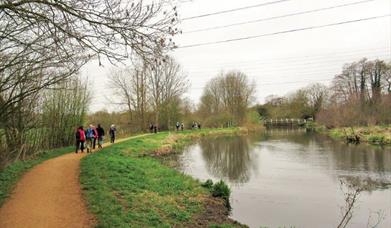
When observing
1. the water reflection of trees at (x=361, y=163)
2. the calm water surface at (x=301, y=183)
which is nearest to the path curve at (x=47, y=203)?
the calm water surface at (x=301, y=183)

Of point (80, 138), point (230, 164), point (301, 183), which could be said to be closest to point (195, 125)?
point (230, 164)

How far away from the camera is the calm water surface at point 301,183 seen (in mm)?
11266

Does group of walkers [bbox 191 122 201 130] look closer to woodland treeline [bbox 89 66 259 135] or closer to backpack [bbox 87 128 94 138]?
woodland treeline [bbox 89 66 259 135]

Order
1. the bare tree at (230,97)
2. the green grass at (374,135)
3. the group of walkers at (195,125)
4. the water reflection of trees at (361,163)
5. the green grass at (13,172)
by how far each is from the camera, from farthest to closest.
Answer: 1. the bare tree at (230,97)
2. the group of walkers at (195,125)
3. the green grass at (374,135)
4. the water reflection of trees at (361,163)
5. the green grass at (13,172)

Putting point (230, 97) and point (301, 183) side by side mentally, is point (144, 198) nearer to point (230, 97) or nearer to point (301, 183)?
point (301, 183)

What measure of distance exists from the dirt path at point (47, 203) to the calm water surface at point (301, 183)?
183 inches

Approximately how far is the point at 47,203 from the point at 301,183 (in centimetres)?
1064

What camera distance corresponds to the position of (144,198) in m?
10.5

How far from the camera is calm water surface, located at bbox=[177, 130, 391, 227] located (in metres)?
11.3

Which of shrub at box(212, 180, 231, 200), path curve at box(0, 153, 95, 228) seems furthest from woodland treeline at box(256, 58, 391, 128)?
path curve at box(0, 153, 95, 228)

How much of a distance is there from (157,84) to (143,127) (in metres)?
5.61

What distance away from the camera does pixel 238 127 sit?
5978 centimetres

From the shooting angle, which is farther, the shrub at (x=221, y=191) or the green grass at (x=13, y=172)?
the shrub at (x=221, y=191)

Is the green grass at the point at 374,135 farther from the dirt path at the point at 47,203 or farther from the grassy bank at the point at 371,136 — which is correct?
the dirt path at the point at 47,203
